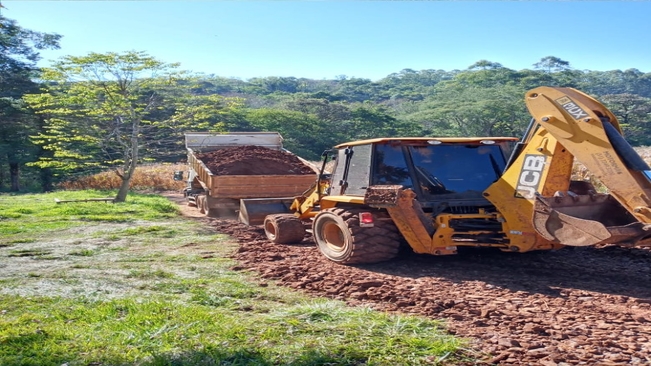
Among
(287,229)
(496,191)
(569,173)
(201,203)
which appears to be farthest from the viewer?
(201,203)

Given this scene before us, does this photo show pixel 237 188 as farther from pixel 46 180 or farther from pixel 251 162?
pixel 46 180

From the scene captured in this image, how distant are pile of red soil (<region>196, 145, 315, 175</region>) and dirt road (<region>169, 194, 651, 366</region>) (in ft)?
17.6

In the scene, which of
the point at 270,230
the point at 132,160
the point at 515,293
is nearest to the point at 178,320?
the point at 515,293

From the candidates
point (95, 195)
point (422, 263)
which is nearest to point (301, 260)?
point (422, 263)

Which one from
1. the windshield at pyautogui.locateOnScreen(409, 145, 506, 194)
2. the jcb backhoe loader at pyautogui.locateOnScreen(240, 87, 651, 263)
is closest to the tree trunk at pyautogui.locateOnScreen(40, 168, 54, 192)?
the jcb backhoe loader at pyautogui.locateOnScreen(240, 87, 651, 263)

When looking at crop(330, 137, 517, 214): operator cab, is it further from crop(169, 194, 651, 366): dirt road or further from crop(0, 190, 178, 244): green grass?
crop(0, 190, 178, 244): green grass

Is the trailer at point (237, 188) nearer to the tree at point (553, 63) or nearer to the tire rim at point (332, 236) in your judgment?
the tire rim at point (332, 236)

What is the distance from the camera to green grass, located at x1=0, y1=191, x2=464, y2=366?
12.8 feet

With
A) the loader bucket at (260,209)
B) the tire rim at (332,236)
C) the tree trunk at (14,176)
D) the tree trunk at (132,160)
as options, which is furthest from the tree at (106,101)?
the tree trunk at (14,176)

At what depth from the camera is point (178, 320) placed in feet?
15.3

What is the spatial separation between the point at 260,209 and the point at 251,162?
112 inches

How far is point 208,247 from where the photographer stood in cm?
900

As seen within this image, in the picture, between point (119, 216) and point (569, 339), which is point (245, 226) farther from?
point (569, 339)

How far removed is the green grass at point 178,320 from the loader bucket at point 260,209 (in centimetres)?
322
